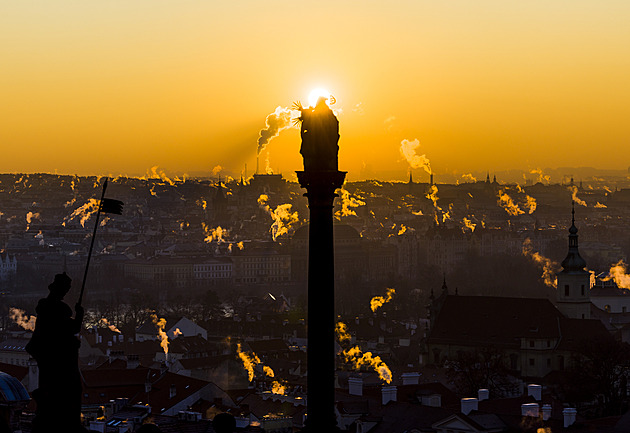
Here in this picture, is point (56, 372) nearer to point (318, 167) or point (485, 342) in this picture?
point (318, 167)

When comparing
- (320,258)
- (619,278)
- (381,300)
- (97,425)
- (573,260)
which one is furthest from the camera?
(381,300)

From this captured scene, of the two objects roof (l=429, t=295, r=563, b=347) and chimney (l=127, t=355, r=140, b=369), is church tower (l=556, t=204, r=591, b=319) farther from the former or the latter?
chimney (l=127, t=355, r=140, b=369)

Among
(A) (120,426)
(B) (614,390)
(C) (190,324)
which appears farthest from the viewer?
(C) (190,324)

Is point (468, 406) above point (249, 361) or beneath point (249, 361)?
above

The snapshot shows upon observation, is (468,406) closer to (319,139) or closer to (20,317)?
(319,139)

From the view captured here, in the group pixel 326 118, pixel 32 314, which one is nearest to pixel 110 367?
pixel 326 118

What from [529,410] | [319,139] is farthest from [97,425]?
[319,139]

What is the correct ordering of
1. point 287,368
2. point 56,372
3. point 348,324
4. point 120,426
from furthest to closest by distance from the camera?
1. point 348,324
2. point 287,368
3. point 120,426
4. point 56,372
